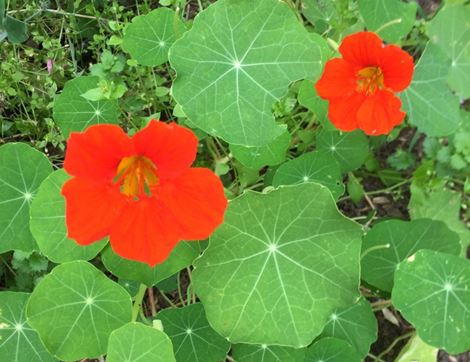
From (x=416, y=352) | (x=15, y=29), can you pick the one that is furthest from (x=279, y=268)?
(x=15, y=29)

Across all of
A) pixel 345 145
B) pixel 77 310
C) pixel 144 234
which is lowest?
pixel 77 310

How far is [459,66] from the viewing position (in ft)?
5.97

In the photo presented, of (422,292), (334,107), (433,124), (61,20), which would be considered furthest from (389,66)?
(61,20)

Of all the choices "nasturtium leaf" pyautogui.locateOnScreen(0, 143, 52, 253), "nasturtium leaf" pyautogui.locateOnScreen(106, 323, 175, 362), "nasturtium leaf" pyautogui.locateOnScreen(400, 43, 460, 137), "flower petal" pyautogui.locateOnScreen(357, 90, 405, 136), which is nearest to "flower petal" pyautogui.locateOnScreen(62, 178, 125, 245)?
"nasturtium leaf" pyautogui.locateOnScreen(106, 323, 175, 362)

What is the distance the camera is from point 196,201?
1218 millimetres

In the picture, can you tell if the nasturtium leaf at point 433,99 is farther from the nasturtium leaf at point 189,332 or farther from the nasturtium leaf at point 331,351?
the nasturtium leaf at point 189,332

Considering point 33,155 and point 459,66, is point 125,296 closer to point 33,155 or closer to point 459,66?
point 33,155

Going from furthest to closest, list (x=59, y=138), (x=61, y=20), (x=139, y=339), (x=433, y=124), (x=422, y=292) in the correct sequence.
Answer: (x=61, y=20), (x=59, y=138), (x=433, y=124), (x=422, y=292), (x=139, y=339)

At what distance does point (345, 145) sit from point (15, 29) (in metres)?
1.13

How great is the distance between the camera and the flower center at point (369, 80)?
Answer: 1530 millimetres

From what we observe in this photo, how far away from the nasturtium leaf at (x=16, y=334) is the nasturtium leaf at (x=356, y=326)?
84 centimetres

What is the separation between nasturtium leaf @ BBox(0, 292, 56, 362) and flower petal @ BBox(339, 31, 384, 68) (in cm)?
107

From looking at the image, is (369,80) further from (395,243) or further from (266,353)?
(266,353)

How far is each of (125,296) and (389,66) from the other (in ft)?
2.91
